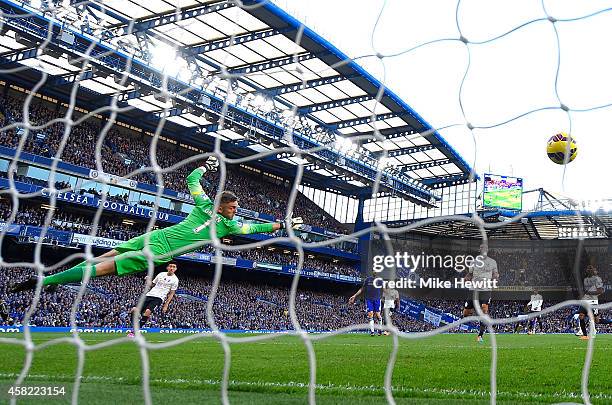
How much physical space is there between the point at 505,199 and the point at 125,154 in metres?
20.1

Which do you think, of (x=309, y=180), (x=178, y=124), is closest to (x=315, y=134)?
(x=178, y=124)

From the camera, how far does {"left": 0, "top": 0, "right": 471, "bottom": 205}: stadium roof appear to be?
18562mm

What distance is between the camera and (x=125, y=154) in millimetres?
27078

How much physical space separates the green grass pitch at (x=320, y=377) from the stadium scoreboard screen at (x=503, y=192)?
84.5 ft

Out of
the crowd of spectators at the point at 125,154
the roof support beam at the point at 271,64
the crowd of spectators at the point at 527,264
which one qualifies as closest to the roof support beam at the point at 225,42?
the roof support beam at the point at 271,64

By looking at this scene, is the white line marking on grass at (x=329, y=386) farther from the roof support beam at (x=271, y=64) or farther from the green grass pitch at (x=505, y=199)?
the green grass pitch at (x=505, y=199)

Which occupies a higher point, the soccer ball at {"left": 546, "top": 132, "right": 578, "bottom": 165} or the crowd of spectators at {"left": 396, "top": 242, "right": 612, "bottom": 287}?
the crowd of spectators at {"left": 396, "top": 242, "right": 612, "bottom": 287}

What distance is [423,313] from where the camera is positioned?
3497cm

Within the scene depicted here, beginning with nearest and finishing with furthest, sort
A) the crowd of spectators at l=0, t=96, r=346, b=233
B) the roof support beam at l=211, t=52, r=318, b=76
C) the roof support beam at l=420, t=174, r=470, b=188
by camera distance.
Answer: the roof support beam at l=211, t=52, r=318, b=76
the crowd of spectators at l=0, t=96, r=346, b=233
the roof support beam at l=420, t=174, r=470, b=188

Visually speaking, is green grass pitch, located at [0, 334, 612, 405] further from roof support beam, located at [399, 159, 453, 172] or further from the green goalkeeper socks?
roof support beam, located at [399, 159, 453, 172]

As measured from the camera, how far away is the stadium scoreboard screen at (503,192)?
31.6 m

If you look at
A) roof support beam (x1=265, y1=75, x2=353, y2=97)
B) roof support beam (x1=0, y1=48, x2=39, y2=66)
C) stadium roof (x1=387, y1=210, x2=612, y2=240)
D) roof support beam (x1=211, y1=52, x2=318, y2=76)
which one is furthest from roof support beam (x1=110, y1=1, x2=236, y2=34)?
stadium roof (x1=387, y1=210, x2=612, y2=240)

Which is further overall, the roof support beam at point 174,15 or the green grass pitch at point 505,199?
the green grass pitch at point 505,199

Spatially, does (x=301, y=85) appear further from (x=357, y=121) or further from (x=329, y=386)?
(x=329, y=386)
